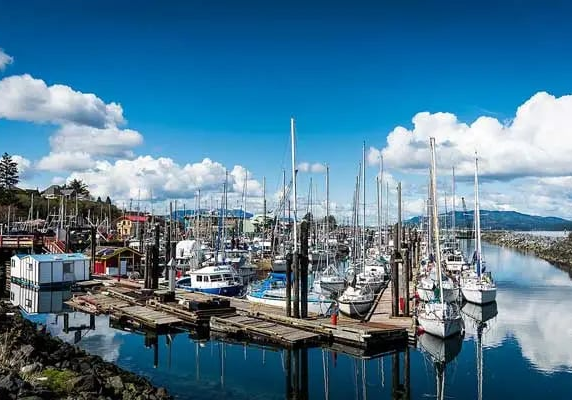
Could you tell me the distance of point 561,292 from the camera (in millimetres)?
59750

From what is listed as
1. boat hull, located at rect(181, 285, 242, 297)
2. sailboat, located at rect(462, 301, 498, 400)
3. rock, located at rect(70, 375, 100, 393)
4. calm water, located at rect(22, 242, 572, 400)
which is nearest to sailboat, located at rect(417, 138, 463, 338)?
calm water, located at rect(22, 242, 572, 400)

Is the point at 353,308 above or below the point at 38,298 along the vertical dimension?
above

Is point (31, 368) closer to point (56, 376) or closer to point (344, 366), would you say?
point (56, 376)

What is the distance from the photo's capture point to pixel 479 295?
157 ft

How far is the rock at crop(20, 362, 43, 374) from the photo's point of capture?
19.3 metres

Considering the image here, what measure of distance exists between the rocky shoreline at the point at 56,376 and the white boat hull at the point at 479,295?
108 ft

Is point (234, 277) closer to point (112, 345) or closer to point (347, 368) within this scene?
point (112, 345)

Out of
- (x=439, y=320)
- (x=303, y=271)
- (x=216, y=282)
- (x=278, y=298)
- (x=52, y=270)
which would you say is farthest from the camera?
(x=52, y=270)

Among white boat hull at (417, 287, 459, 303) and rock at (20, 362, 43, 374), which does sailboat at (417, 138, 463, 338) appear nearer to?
white boat hull at (417, 287, 459, 303)

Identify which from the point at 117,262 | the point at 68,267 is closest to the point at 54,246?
the point at 117,262

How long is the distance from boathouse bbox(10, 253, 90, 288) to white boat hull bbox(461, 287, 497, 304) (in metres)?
37.6

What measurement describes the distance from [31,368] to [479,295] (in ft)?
126

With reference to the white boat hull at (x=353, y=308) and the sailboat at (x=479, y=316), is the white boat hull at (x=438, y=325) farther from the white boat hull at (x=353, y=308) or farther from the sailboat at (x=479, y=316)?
the white boat hull at (x=353, y=308)

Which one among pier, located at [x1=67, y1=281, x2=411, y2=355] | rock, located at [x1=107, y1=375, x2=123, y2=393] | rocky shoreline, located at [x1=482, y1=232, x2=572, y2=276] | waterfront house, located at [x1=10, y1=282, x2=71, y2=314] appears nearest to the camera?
rock, located at [x1=107, y1=375, x2=123, y2=393]
